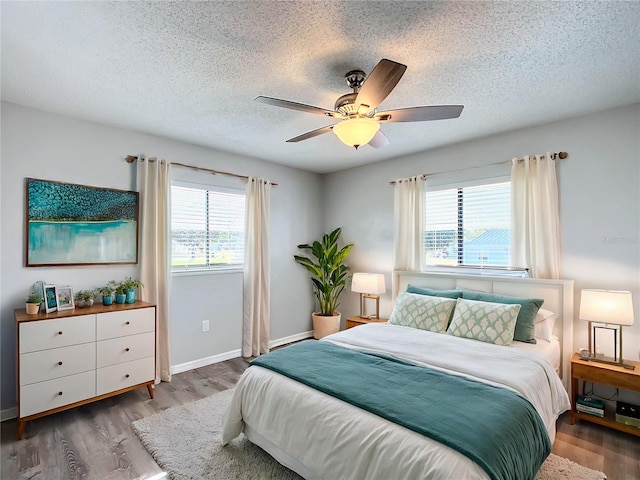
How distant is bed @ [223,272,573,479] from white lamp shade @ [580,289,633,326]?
0.29m

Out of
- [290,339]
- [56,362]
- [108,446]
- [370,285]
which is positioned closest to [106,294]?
[56,362]

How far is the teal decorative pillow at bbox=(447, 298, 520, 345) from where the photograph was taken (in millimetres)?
2775

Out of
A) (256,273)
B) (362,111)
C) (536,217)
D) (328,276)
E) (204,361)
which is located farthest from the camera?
(328,276)

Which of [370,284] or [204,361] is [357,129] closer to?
[370,284]

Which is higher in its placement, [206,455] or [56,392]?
[56,392]

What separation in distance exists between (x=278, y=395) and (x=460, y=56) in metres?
2.45

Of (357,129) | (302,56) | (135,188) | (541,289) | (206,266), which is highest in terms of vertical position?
(302,56)

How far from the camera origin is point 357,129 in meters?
2.15

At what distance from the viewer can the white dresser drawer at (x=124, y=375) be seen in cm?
286

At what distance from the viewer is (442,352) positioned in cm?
254

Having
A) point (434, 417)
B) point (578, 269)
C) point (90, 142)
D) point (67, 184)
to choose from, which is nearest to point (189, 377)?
point (67, 184)

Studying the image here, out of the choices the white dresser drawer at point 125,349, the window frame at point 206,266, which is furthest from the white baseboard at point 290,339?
the white dresser drawer at point 125,349

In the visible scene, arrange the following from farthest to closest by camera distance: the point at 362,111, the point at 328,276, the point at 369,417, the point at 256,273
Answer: the point at 328,276, the point at 256,273, the point at 362,111, the point at 369,417

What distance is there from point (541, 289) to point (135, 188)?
424 centimetres
